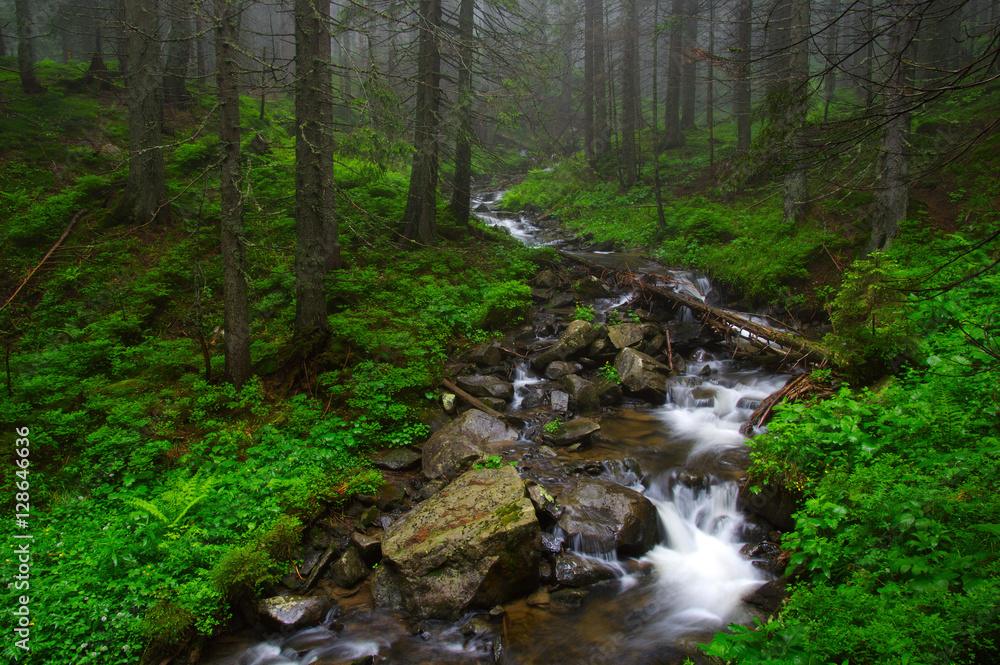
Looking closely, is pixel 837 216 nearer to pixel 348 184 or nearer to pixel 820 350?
pixel 820 350

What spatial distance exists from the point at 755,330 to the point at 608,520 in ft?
18.9

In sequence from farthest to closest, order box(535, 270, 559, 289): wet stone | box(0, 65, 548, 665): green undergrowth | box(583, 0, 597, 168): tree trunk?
1. box(583, 0, 597, 168): tree trunk
2. box(535, 270, 559, 289): wet stone
3. box(0, 65, 548, 665): green undergrowth

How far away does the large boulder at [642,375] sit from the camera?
28.4 ft

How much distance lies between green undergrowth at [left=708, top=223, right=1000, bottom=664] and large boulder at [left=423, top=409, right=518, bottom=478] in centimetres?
345

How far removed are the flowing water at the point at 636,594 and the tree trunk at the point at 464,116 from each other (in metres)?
5.67

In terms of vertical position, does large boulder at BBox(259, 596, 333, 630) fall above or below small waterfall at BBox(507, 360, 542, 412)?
below

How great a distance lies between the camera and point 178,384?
22.5 ft

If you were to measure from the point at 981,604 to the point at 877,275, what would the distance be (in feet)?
18.2

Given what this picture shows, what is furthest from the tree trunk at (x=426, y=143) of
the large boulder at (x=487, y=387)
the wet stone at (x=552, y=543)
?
the wet stone at (x=552, y=543)

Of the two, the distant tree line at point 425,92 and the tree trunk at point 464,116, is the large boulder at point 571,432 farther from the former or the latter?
the tree trunk at point 464,116

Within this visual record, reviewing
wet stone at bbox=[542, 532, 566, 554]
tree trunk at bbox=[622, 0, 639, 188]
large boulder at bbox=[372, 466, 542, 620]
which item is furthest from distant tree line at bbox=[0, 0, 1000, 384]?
wet stone at bbox=[542, 532, 566, 554]

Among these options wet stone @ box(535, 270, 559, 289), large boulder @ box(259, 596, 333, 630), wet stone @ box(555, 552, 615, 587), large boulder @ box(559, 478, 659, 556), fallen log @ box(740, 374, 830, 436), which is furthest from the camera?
wet stone @ box(535, 270, 559, 289)

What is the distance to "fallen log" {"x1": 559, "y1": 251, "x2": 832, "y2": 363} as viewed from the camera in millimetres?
8078

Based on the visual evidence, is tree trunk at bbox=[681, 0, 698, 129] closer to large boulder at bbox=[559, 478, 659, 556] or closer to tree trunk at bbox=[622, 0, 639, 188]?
tree trunk at bbox=[622, 0, 639, 188]
